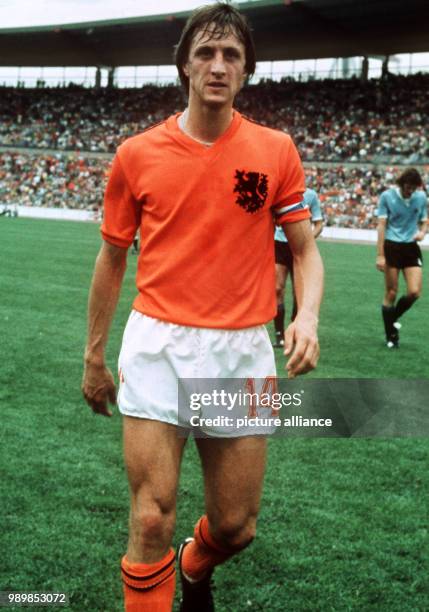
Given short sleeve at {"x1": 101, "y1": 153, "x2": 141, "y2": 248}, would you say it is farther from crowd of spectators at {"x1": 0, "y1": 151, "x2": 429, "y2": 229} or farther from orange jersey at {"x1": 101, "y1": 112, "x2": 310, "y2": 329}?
crowd of spectators at {"x1": 0, "y1": 151, "x2": 429, "y2": 229}

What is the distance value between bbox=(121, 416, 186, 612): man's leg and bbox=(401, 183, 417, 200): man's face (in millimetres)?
7040

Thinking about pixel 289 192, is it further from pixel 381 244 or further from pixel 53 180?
pixel 53 180

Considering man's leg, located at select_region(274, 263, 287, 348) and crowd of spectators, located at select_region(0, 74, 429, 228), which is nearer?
man's leg, located at select_region(274, 263, 287, 348)

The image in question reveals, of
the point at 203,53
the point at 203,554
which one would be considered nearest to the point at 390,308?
the point at 203,554

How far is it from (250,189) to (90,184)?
4364 cm

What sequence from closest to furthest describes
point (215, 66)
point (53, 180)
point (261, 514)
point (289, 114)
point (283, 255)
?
point (215, 66) < point (261, 514) < point (283, 255) < point (289, 114) < point (53, 180)

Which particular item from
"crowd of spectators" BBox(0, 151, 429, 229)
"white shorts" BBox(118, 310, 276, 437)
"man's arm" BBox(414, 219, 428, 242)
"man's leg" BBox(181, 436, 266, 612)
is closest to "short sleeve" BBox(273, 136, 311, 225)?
"white shorts" BBox(118, 310, 276, 437)

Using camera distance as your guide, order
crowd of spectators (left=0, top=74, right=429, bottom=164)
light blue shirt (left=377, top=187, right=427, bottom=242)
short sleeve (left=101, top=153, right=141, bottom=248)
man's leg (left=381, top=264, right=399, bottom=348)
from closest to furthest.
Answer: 1. short sleeve (left=101, top=153, right=141, bottom=248)
2. light blue shirt (left=377, top=187, right=427, bottom=242)
3. man's leg (left=381, top=264, right=399, bottom=348)
4. crowd of spectators (left=0, top=74, right=429, bottom=164)

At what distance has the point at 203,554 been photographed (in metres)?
3.20

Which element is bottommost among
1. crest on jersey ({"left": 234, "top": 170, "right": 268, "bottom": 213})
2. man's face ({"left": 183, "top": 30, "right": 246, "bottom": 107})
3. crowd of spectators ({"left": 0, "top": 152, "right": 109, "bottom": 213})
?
crowd of spectators ({"left": 0, "top": 152, "right": 109, "bottom": 213})

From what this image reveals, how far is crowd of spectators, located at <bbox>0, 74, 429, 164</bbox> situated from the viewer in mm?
39531

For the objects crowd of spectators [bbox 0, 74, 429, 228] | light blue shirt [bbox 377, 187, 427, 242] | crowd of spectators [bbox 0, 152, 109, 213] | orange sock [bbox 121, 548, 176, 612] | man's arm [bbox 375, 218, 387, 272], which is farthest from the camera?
crowd of spectators [bbox 0, 152, 109, 213]

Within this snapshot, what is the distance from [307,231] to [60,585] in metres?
1.93

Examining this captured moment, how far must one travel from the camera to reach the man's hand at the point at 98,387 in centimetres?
305
